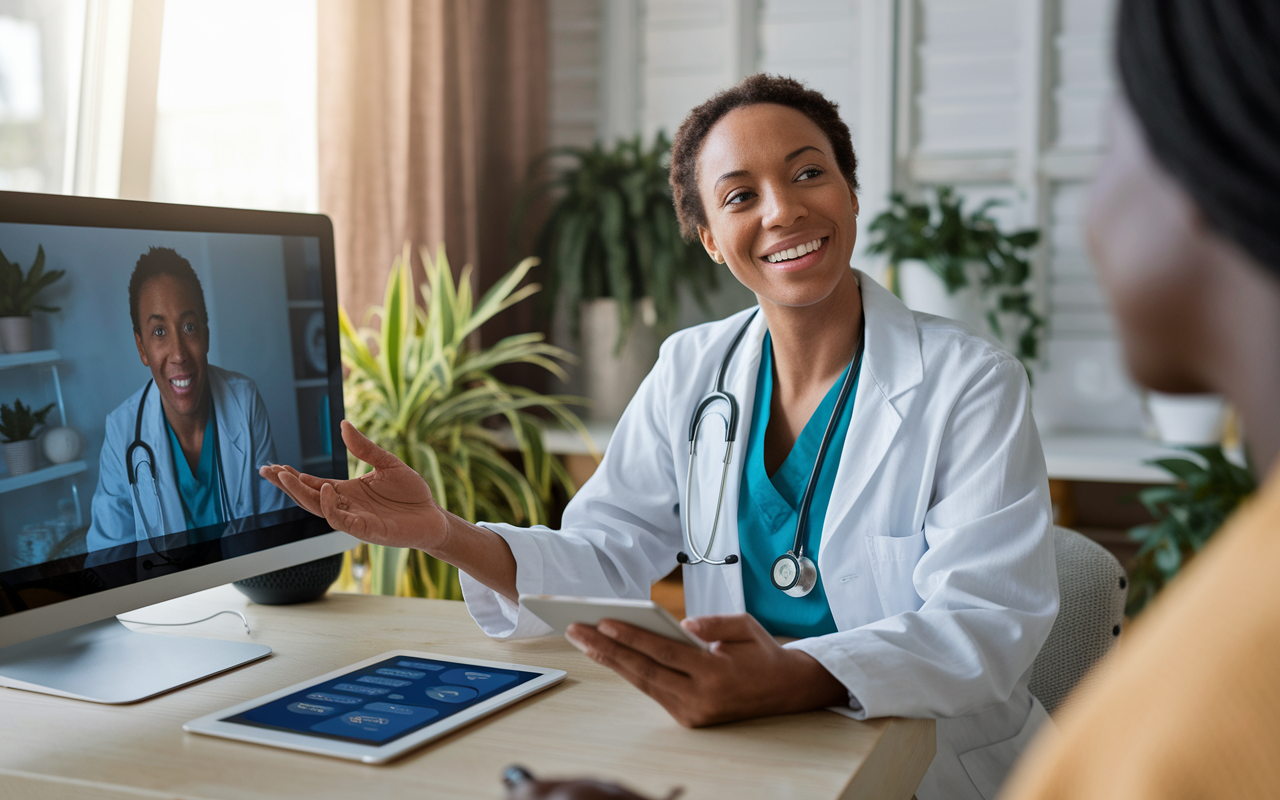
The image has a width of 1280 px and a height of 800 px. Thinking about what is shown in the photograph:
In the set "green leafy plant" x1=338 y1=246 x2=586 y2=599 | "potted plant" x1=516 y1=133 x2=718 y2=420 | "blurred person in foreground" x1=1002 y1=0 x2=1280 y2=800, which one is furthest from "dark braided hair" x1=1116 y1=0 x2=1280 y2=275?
"potted plant" x1=516 y1=133 x2=718 y2=420

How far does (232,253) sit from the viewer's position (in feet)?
3.73

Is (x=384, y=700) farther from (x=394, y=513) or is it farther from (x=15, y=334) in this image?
(x=15, y=334)

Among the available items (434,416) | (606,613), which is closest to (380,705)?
(606,613)

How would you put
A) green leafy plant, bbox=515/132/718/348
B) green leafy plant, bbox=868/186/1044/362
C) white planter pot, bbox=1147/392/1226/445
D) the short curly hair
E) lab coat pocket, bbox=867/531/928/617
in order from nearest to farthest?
lab coat pocket, bbox=867/531/928/617, the short curly hair, white planter pot, bbox=1147/392/1226/445, green leafy plant, bbox=868/186/1044/362, green leafy plant, bbox=515/132/718/348

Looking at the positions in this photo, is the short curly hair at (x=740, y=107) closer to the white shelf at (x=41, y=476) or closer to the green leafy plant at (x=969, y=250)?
the white shelf at (x=41, y=476)

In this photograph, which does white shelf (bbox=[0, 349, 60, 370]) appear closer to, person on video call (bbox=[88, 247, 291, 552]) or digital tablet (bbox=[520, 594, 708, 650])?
person on video call (bbox=[88, 247, 291, 552])

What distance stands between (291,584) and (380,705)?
0.45m

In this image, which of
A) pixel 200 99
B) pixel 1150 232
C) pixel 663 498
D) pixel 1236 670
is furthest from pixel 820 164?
pixel 200 99

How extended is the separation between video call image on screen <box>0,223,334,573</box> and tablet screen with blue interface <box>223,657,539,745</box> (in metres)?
0.23

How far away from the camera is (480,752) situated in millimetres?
861

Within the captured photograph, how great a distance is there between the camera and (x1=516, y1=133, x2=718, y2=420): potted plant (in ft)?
9.82

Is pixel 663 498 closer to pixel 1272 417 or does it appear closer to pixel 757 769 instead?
pixel 757 769

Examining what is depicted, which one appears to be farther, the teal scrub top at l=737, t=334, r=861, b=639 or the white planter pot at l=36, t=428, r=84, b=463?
the teal scrub top at l=737, t=334, r=861, b=639

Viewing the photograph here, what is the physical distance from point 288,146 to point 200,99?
288 millimetres
